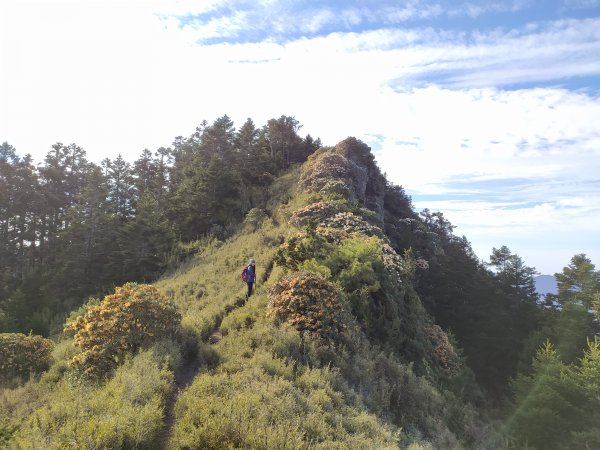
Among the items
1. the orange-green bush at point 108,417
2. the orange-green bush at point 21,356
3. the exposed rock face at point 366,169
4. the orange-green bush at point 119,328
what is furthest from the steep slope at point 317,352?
the exposed rock face at point 366,169

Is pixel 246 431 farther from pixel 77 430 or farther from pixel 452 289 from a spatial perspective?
pixel 452 289

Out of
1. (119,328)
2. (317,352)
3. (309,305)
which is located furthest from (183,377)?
(309,305)

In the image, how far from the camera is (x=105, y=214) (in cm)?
3462

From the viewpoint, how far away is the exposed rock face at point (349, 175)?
2608 cm

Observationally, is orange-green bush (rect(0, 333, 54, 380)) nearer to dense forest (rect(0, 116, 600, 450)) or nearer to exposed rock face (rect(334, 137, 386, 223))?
dense forest (rect(0, 116, 600, 450))

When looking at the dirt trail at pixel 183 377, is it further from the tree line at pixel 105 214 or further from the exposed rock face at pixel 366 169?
the exposed rock face at pixel 366 169

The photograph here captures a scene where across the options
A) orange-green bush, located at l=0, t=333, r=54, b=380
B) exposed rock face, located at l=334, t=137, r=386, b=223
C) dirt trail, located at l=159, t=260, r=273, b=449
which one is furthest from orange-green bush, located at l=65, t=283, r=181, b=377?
exposed rock face, located at l=334, t=137, r=386, b=223

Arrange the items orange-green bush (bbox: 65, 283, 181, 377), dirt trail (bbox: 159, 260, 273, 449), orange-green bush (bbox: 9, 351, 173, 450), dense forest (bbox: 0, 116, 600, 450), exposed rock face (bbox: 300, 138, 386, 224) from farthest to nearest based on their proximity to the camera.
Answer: exposed rock face (bbox: 300, 138, 386, 224), orange-green bush (bbox: 65, 283, 181, 377), dense forest (bbox: 0, 116, 600, 450), dirt trail (bbox: 159, 260, 273, 449), orange-green bush (bbox: 9, 351, 173, 450)

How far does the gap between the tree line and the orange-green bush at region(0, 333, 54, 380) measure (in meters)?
14.7

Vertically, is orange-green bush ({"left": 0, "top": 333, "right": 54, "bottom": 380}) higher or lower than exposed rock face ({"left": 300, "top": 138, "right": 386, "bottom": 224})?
lower

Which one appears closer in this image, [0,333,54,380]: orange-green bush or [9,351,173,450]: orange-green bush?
[9,351,173,450]: orange-green bush

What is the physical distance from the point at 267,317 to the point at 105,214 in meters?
29.1

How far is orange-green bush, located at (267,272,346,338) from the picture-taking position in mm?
10375

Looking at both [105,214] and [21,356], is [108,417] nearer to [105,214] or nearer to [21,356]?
[21,356]
